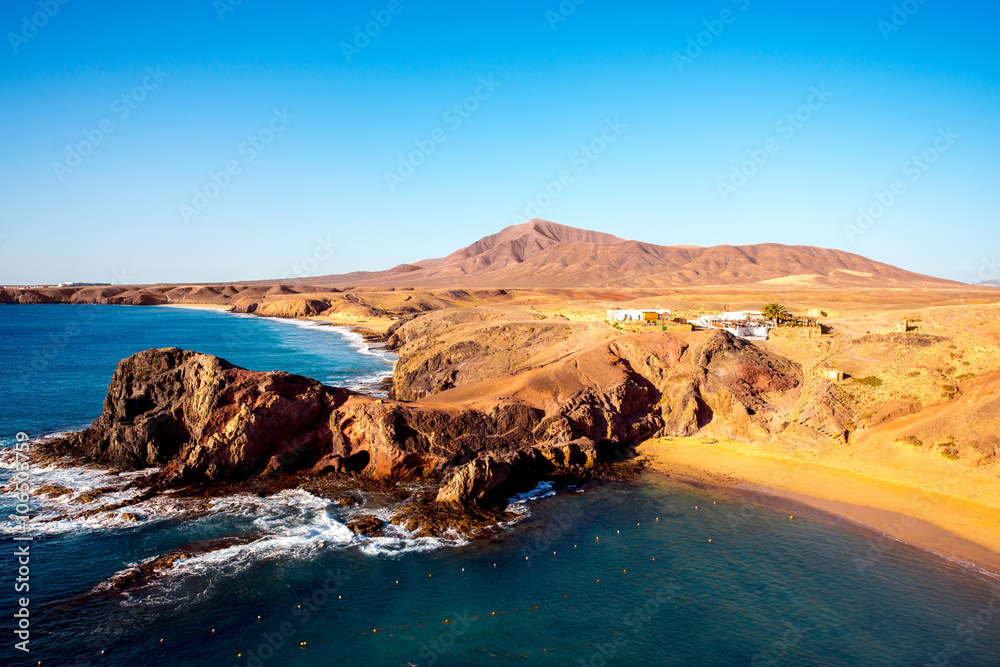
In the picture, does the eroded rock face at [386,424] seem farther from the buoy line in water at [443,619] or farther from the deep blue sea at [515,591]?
the buoy line in water at [443,619]

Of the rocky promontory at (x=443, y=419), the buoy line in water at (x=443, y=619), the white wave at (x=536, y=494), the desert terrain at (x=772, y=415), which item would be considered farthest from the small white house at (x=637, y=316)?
the buoy line in water at (x=443, y=619)

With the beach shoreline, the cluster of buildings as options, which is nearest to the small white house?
the cluster of buildings

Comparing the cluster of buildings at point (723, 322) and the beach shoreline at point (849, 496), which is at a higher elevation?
the cluster of buildings at point (723, 322)

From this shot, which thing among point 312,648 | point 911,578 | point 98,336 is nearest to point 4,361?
point 98,336

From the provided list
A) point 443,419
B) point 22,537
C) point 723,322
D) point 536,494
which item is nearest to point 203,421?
point 22,537

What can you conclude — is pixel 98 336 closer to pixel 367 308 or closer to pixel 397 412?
pixel 367 308

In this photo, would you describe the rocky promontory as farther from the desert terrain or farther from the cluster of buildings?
the cluster of buildings
